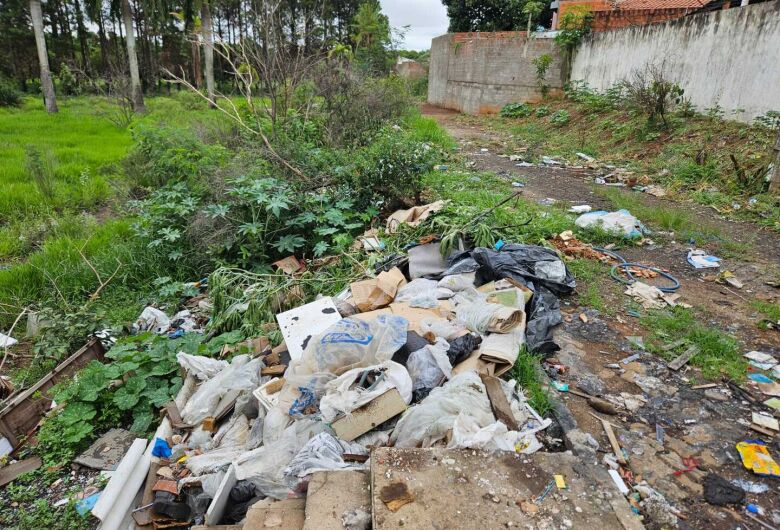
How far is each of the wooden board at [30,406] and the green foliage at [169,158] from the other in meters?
2.76

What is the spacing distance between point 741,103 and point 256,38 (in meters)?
7.66

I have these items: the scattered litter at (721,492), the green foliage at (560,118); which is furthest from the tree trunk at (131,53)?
the scattered litter at (721,492)

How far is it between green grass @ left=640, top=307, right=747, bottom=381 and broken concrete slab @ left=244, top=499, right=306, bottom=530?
7.86 feet

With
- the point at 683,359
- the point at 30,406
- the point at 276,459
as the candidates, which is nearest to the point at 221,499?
the point at 276,459

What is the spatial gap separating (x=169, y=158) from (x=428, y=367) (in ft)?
16.0

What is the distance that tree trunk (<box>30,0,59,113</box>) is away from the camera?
14.4 metres

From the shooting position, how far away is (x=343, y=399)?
7.27 ft

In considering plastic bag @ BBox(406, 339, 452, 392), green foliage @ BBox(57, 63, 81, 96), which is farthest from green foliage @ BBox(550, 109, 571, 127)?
green foliage @ BBox(57, 63, 81, 96)

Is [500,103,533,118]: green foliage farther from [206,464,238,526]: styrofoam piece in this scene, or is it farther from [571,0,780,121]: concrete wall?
[206,464,238,526]: styrofoam piece

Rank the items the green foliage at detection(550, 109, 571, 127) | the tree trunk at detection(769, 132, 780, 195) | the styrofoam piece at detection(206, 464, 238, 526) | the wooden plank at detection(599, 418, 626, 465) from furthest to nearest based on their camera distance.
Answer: the green foliage at detection(550, 109, 571, 127)
the tree trunk at detection(769, 132, 780, 195)
the wooden plank at detection(599, 418, 626, 465)
the styrofoam piece at detection(206, 464, 238, 526)

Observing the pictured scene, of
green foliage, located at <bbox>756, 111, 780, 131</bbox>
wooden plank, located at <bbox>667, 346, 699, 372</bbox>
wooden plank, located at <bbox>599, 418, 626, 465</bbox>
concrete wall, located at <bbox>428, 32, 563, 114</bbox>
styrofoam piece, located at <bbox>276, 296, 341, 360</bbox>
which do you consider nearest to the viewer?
wooden plank, located at <bbox>599, 418, 626, 465</bbox>

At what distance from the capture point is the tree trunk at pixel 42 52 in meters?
14.4

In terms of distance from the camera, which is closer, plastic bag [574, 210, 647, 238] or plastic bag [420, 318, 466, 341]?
plastic bag [420, 318, 466, 341]

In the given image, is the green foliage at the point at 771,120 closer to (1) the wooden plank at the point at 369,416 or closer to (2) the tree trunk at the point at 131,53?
(1) the wooden plank at the point at 369,416
